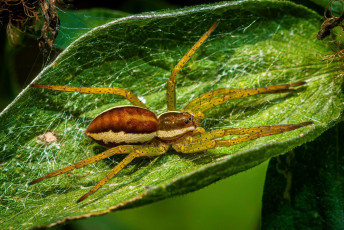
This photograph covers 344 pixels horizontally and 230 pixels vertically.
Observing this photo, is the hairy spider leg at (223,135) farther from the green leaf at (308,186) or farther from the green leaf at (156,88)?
the green leaf at (308,186)

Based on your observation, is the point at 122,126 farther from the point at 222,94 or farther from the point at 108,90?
the point at 222,94

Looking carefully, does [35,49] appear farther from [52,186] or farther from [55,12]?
[52,186]

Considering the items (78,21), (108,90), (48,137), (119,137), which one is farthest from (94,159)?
(78,21)

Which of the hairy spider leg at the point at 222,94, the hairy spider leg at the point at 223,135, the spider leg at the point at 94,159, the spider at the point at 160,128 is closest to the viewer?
the hairy spider leg at the point at 223,135

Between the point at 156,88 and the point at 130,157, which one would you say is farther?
the point at 156,88

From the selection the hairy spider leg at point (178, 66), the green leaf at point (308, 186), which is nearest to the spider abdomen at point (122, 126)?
the hairy spider leg at point (178, 66)

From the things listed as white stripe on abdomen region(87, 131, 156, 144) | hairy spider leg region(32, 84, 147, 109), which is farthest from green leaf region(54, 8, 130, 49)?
white stripe on abdomen region(87, 131, 156, 144)
